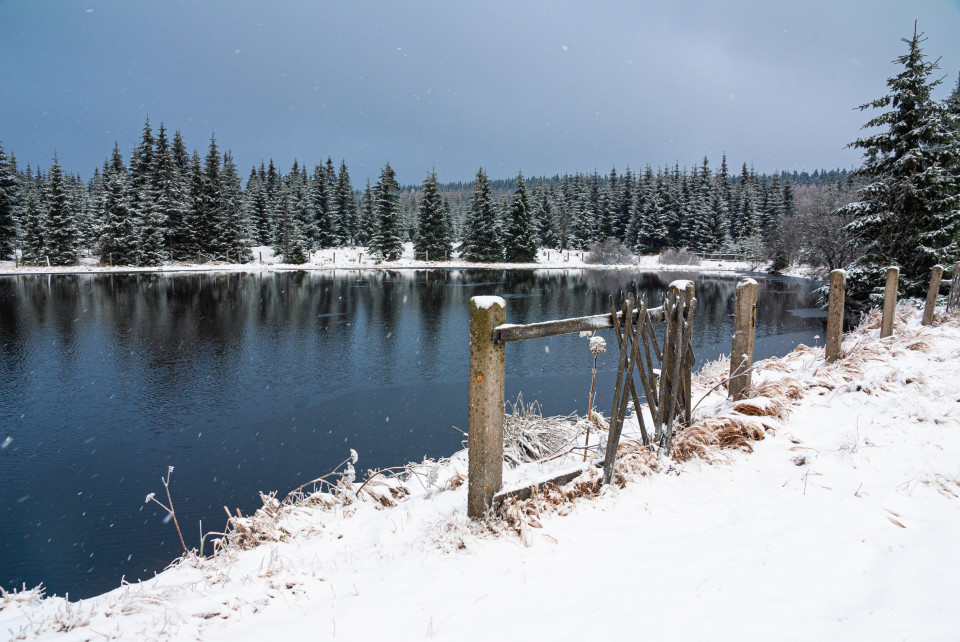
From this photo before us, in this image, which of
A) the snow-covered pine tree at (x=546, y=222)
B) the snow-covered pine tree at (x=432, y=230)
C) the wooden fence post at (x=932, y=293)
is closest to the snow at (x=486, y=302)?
the wooden fence post at (x=932, y=293)

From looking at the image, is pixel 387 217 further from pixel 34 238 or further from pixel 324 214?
pixel 34 238

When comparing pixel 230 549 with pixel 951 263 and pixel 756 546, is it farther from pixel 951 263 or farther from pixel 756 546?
pixel 951 263

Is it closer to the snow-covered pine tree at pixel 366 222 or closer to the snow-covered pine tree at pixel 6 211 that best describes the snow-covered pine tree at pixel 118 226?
the snow-covered pine tree at pixel 6 211

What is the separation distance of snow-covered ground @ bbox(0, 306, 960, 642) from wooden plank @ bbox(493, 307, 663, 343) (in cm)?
119

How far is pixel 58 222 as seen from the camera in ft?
153

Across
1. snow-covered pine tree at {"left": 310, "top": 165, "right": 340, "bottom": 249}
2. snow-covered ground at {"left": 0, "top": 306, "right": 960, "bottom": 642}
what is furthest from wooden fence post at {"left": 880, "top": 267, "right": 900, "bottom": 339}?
snow-covered pine tree at {"left": 310, "top": 165, "right": 340, "bottom": 249}

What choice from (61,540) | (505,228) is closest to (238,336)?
(61,540)

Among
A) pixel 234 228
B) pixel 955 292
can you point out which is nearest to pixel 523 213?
pixel 234 228

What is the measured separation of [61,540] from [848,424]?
882 centimetres

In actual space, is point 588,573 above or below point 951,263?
below

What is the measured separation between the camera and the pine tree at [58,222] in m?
46.0

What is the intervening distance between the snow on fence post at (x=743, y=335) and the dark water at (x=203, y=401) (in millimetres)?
4898

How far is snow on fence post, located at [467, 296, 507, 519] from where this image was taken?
134 inches

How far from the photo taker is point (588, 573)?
115 inches
